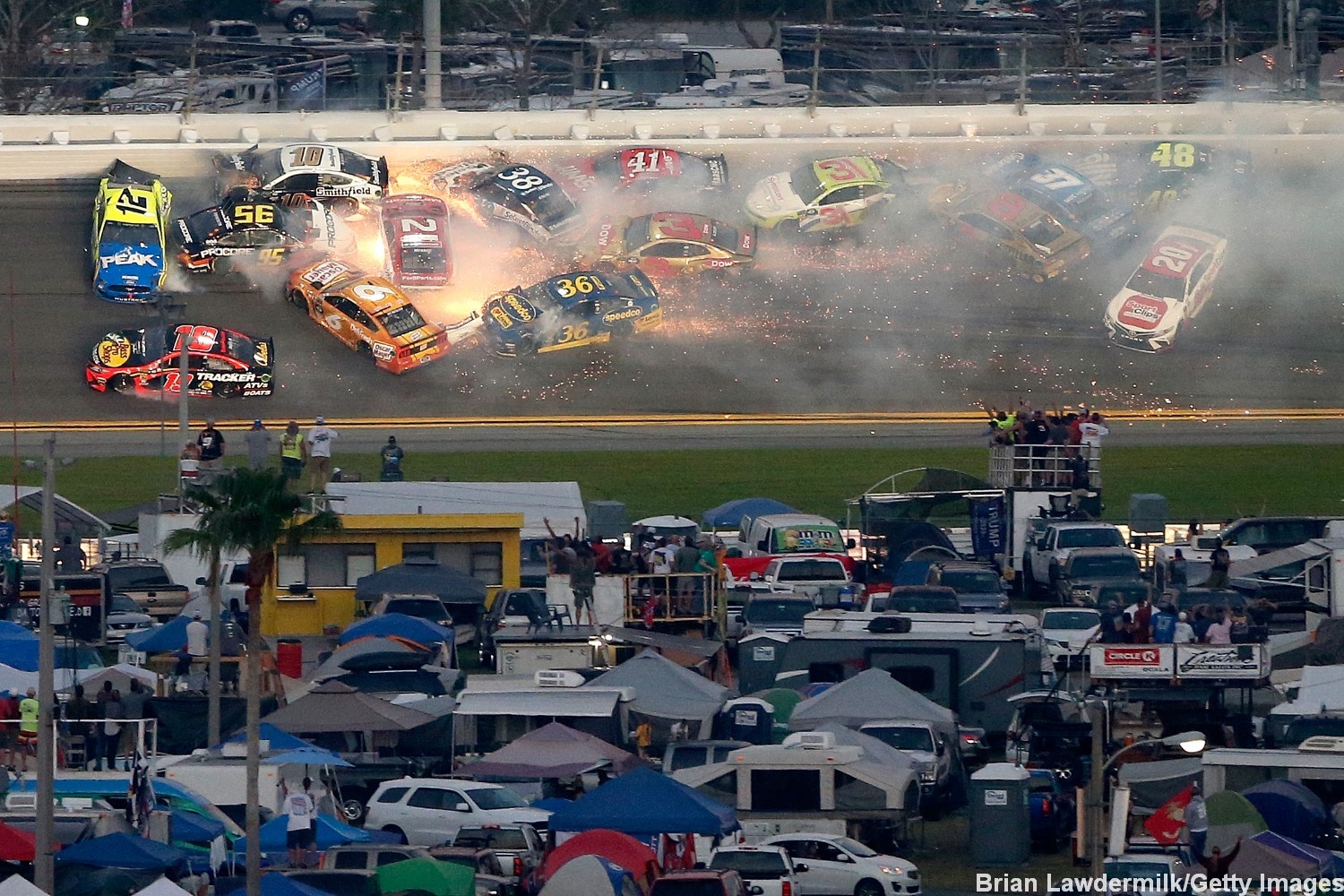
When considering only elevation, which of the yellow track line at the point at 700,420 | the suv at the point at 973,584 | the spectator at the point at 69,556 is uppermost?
the yellow track line at the point at 700,420

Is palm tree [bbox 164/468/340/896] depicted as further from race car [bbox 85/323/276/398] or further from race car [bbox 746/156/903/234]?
race car [bbox 746/156/903/234]

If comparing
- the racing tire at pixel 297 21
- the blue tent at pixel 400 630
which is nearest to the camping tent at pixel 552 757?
the blue tent at pixel 400 630

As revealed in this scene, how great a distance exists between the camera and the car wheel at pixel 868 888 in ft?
66.8

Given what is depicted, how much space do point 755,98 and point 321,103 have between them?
10917 mm

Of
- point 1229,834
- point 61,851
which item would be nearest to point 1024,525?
point 1229,834

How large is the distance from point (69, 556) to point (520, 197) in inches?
693

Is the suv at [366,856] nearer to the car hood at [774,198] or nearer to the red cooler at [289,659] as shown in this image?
the red cooler at [289,659]

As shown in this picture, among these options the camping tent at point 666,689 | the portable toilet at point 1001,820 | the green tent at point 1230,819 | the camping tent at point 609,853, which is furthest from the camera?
the camping tent at point 666,689

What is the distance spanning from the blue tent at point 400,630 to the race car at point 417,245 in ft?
60.5

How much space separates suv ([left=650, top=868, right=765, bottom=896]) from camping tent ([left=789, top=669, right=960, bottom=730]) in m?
5.73

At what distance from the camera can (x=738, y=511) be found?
120 ft

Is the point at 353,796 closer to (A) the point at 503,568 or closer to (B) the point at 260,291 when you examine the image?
(A) the point at 503,568

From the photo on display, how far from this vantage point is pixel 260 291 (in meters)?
46.6

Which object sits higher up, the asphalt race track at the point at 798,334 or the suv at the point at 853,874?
the asphalt race track at the point at 798,334
